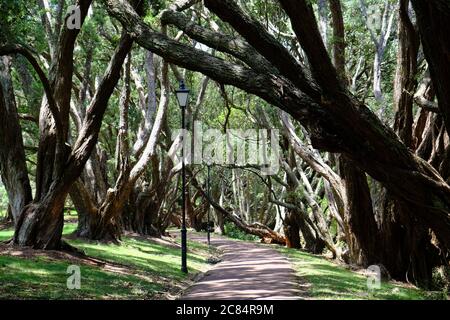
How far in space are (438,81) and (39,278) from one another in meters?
7.20

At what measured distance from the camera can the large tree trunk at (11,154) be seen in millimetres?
13211

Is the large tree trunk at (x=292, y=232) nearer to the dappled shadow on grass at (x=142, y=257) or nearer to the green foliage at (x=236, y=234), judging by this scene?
the dappled shadow on grass at (x=142, y=257)

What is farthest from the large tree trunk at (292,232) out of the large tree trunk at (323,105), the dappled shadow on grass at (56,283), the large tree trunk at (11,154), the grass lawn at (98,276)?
the large tree trunk at (323,105)

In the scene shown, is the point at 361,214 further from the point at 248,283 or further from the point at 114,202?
the point at 114,202

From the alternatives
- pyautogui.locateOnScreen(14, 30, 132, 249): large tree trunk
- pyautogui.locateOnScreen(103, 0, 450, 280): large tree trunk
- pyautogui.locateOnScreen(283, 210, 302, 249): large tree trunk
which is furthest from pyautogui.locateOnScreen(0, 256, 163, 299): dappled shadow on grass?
pyautogui.locateOnScreen(283, 210, 302, 249): large tree trunk

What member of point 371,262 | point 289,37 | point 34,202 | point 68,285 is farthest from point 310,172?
point 68,285

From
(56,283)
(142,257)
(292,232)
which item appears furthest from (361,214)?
(292,232)

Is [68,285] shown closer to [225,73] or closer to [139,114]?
[225,73]

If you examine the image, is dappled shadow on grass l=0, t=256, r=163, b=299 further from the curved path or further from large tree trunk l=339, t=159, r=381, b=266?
large tree trunk l=339, t=159, r=381, b=266

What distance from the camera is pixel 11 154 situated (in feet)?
44.0

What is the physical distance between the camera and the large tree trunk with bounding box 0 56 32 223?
43.3 feet

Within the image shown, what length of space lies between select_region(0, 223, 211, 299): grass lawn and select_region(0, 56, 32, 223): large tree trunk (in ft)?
5.76

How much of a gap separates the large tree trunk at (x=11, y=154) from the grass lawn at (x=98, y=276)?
1.76 metres

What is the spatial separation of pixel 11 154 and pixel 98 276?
4155 mm
